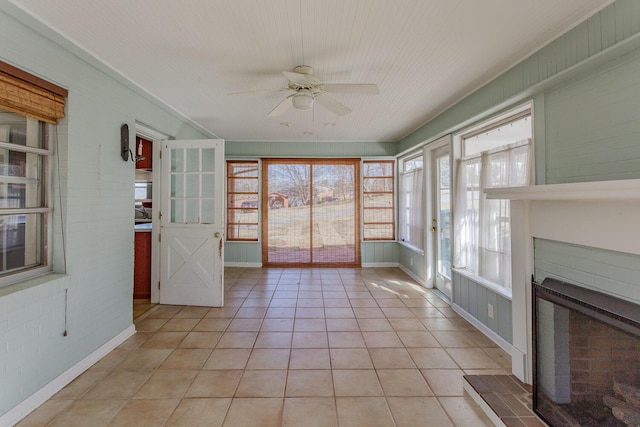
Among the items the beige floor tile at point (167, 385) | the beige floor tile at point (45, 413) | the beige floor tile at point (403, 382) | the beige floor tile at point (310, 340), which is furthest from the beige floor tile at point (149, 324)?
the beige floor tile at point (403, 382)

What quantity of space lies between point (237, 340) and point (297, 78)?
2.50m

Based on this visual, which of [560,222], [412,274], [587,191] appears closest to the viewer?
[587,191]

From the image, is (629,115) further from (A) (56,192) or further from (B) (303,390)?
(A) (56,192)

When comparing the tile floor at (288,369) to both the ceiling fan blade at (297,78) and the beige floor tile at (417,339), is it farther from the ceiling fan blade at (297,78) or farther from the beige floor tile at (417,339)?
the ceiling fan blade at (297,78)

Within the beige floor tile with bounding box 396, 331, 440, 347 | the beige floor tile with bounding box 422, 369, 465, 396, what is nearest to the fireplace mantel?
the beige floor tile with bounding box 422, 369, 465, 396

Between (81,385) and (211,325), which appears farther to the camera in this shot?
(211,325)

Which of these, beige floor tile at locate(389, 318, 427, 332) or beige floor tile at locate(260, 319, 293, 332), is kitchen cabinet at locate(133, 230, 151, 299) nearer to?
beige floor tile at locate(260, 319, 293, 332)

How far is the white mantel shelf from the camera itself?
3.81 ft

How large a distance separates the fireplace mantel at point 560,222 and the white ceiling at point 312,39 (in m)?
1.15

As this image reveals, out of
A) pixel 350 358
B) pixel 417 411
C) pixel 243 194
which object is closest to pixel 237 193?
pixel 243 194

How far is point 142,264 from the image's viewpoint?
12.9 feet

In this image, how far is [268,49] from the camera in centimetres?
229

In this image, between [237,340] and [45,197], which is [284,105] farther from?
[237,340]

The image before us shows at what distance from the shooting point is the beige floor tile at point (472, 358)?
2373 millimetres
